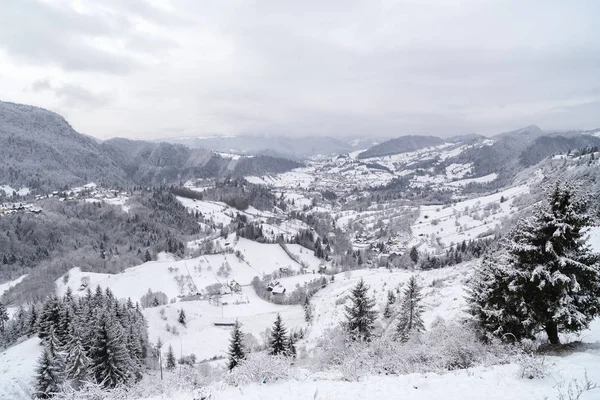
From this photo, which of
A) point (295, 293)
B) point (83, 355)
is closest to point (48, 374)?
point (83, 355)

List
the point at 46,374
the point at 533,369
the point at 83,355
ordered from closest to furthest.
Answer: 1. the point at 533,369
2. the point at 46,374
3. the point at 83,355

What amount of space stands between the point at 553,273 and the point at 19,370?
181 ft

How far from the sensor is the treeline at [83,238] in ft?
392

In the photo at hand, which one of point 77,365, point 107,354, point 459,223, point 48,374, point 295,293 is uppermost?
point 107,354

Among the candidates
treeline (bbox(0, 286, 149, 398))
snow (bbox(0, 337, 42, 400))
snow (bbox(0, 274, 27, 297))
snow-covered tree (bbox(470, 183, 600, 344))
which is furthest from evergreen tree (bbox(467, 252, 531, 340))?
snow (bbox(0, 274, 27, 297))

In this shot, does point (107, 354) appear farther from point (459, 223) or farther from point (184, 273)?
point (459, 223)

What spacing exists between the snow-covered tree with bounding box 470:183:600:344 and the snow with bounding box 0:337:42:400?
42.8 meters

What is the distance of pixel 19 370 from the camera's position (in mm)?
37906

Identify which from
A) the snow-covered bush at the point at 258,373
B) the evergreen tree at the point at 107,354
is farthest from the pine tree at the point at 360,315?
the evergreen tree at the point at 107,354

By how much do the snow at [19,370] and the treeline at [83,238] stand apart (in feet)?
220

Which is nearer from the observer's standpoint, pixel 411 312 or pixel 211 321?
pixel 411 312

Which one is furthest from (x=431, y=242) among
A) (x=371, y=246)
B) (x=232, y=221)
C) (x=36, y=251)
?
(x=36, y=251)

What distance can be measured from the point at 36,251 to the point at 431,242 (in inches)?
7247

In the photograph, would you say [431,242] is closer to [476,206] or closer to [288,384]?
[476,206]
